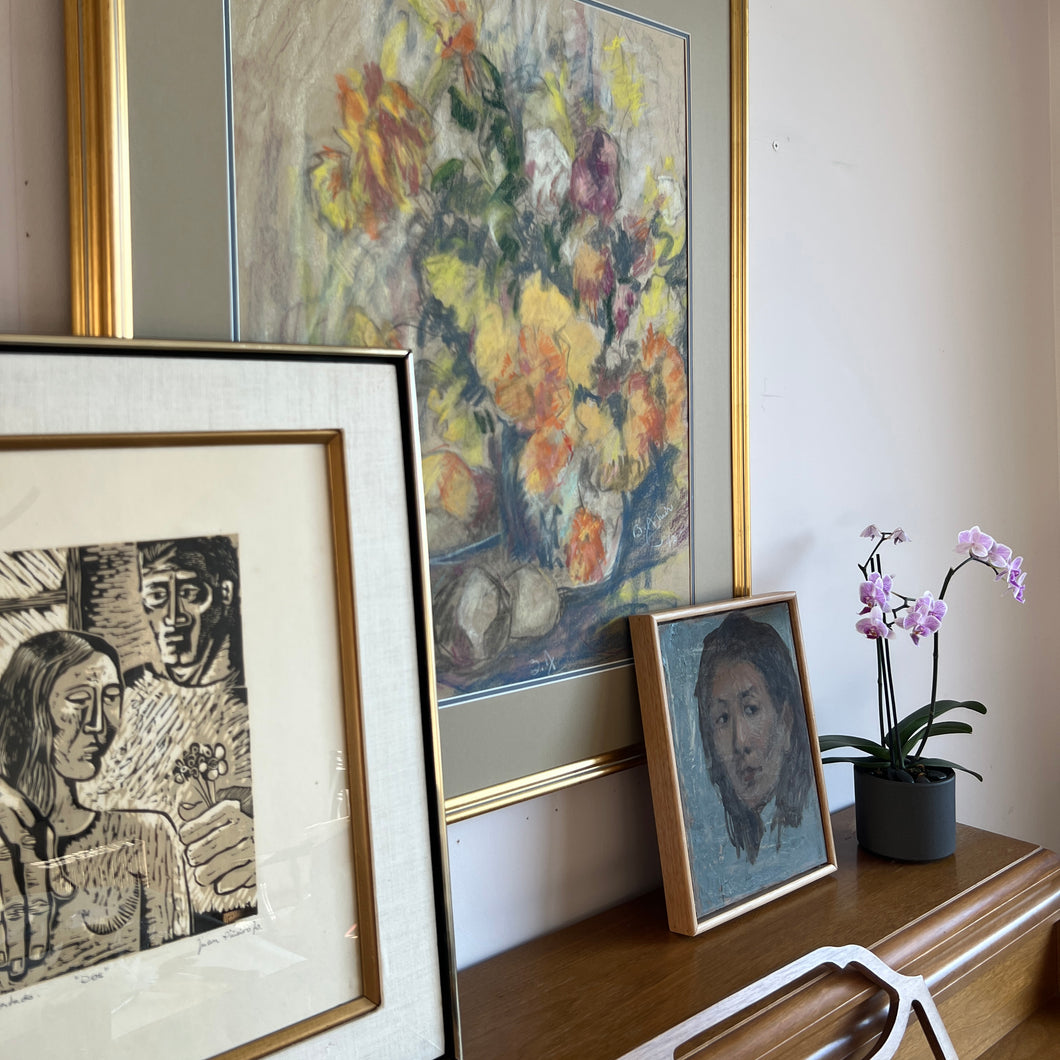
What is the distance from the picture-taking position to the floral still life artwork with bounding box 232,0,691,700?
0.76m

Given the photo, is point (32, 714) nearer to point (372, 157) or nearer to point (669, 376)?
point (372, 157)

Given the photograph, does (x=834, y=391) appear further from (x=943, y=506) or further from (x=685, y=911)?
(x=685, y=911)

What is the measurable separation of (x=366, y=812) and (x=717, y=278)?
0.71m

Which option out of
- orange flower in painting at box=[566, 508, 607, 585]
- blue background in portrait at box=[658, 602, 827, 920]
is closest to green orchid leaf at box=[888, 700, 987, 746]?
blue background in portrait at box=[658, 602, 827, 920]

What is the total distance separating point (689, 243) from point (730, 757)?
0.58 metres

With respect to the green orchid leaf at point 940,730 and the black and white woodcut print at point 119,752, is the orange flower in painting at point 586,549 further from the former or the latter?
the green orchid leaf at point 940,730

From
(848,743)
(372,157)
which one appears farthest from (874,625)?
(372,157)

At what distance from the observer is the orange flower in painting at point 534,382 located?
895 millimetres

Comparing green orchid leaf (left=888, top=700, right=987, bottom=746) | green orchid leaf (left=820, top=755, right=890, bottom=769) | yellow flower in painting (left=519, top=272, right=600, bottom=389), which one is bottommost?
green orchid leaf (left=820, top=755, right=890, bottom=769)

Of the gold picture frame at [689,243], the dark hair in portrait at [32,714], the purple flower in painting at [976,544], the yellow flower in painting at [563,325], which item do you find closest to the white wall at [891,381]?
the gold picture frame at [689,243]

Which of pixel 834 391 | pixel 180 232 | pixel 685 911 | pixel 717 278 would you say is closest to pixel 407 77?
pixel 180 232

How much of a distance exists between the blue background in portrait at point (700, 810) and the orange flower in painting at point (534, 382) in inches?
10.5
